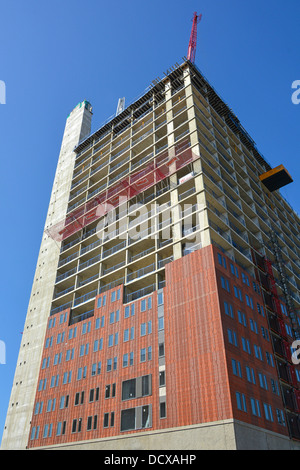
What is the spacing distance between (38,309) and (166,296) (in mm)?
33351

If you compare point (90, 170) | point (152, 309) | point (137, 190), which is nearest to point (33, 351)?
point (152, 309)

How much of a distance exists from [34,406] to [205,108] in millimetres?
61956

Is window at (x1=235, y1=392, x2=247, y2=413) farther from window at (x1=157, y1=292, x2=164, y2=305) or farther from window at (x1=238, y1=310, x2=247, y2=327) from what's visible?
window at (x1=157, y1=292, x2=164, y2=305)

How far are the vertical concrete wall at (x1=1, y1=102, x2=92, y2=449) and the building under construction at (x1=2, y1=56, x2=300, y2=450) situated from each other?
33 centimetres

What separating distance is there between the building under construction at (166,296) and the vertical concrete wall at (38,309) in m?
0.33

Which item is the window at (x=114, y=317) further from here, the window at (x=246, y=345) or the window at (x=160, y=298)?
the window at (x=246, y=345)

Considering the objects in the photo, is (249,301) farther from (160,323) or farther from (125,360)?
(125,360)

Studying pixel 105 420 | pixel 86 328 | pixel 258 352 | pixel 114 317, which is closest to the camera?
pixel 105 420

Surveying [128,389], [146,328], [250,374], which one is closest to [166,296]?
[146,328]

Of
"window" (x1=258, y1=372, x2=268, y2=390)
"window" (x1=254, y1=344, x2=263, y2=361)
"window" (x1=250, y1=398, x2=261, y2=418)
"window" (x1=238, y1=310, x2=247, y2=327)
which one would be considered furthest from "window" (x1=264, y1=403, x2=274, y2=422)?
"window" (x1=238, y1=310, x2=247, y2=327)

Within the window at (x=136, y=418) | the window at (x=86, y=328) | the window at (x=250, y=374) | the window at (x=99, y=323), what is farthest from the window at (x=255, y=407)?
the window at (x=86, y=328)

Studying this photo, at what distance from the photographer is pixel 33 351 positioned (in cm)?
6975

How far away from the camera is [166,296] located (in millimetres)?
53062

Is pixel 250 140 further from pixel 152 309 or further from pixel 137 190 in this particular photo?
pixel 152 309
